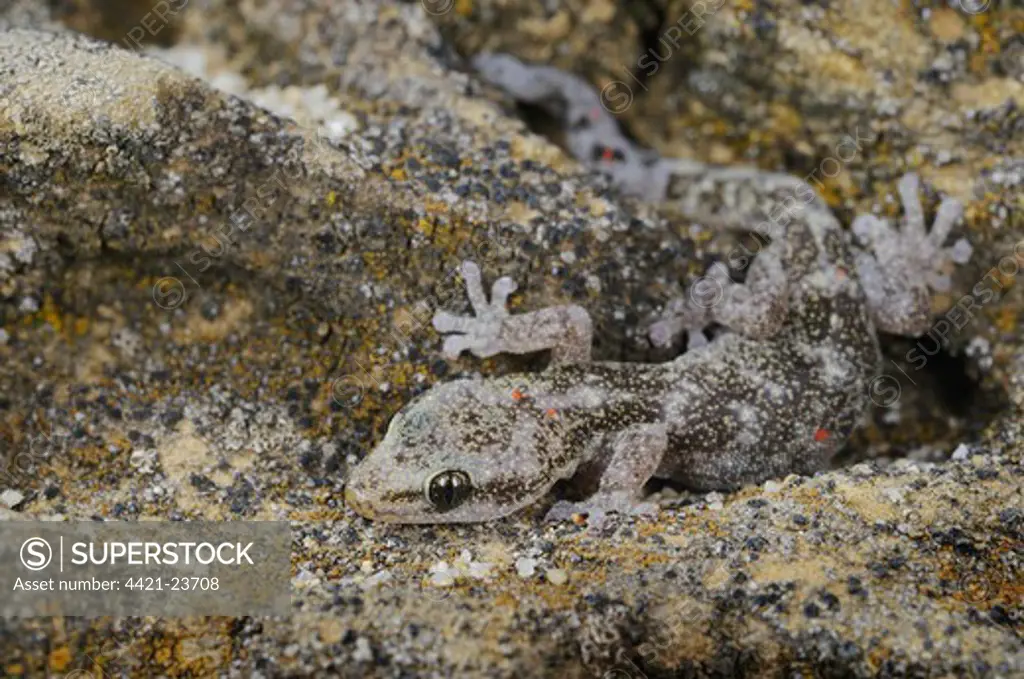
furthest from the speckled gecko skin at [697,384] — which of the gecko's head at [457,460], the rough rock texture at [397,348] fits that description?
the rough rock texture at [397,348]

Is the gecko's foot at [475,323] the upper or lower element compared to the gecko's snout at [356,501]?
upper

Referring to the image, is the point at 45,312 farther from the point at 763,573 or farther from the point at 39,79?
the point at 763,573

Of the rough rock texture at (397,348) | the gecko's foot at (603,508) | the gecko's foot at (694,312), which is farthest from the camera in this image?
the gecko's foot at (694,312)

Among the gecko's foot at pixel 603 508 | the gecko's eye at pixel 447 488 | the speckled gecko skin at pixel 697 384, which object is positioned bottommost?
the gecko's foot at pixel 603 508

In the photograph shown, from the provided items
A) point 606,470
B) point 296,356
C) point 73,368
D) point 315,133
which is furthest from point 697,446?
point 73,368

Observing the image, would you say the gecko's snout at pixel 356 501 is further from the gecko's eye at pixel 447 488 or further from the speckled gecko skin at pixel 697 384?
the gecko's eye at pixel 447 488

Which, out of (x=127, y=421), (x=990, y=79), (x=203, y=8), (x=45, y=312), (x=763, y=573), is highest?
(x=203, y=8)

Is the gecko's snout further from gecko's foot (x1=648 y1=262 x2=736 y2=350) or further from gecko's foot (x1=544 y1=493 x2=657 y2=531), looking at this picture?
gecko's foot (x1=648 y1=262 x2=736 y2=350)
